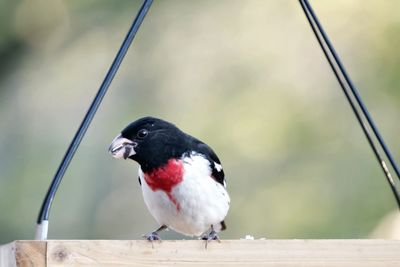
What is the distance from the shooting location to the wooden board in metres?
2.10

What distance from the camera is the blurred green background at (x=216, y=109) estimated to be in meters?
6.12

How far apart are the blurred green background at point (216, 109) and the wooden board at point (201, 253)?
12.0 ft

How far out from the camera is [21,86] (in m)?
6.42

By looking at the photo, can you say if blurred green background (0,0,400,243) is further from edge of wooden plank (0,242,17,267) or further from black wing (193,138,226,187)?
edge of wooden plank (0,242,17,267)

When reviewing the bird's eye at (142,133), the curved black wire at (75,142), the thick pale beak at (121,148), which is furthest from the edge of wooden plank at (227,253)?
the bird's eye at (142,133)

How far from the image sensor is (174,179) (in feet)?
8.96

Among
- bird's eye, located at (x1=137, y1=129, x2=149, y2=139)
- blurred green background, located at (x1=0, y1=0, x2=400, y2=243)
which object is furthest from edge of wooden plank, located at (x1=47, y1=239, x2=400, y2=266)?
blurred green background, located at (x1=0, y1=0, x2=400, y2=243)

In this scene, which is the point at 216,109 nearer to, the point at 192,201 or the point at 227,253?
the point at 192,201

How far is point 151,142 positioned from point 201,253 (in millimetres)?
581

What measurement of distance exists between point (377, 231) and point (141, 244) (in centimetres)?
400

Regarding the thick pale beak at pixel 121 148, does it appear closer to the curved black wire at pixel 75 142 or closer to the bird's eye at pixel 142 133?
the bird's eye at pixel 142 133

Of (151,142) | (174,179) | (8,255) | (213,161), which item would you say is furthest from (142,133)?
(8,255)

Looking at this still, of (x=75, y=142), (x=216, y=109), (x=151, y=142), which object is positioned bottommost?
(x=216, y=109)

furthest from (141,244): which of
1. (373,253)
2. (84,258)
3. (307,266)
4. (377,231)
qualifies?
(377,231)
